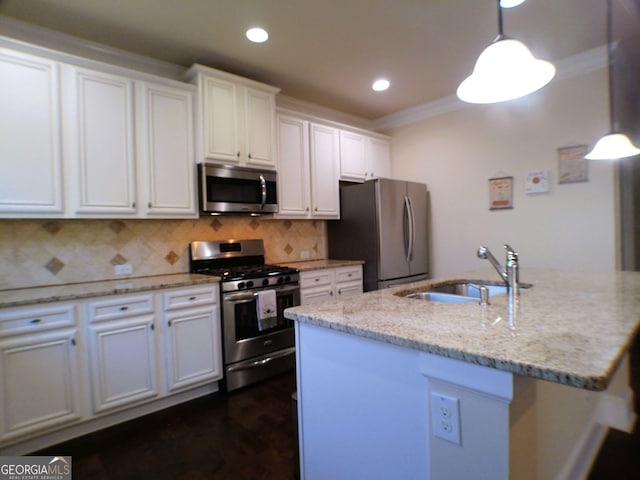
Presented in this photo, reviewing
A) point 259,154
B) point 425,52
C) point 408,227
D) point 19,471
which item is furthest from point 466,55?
point 19,471

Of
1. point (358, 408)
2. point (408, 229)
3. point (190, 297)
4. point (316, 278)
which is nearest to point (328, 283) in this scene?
point (316, 278)

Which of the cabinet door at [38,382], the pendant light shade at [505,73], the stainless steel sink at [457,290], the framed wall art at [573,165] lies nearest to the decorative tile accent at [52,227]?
the cabinet door at [38,382]

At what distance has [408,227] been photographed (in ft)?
12.3

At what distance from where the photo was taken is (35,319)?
1.88 meters

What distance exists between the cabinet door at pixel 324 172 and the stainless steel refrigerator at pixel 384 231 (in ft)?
0.52

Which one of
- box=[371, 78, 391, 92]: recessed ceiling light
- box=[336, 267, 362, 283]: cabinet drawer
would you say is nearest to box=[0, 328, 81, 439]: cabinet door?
box=[336, 267, 362, 283]: cabinet drawer

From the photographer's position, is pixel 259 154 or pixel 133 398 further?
pixel 259 154

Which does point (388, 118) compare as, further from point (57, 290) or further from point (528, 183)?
point (57, 290)

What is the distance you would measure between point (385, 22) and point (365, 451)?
2.68 meters

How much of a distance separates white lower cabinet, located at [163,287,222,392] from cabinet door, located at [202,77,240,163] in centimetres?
118

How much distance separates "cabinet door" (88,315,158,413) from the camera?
6.81 ft

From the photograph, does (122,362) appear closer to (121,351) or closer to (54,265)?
(121,351)

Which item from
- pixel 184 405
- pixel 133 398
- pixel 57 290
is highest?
pixel 57 290

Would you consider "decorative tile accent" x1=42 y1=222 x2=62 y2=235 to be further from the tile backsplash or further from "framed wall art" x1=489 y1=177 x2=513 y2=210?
"framed wall art" x1=489 y1=177 x2=513 y2=210
